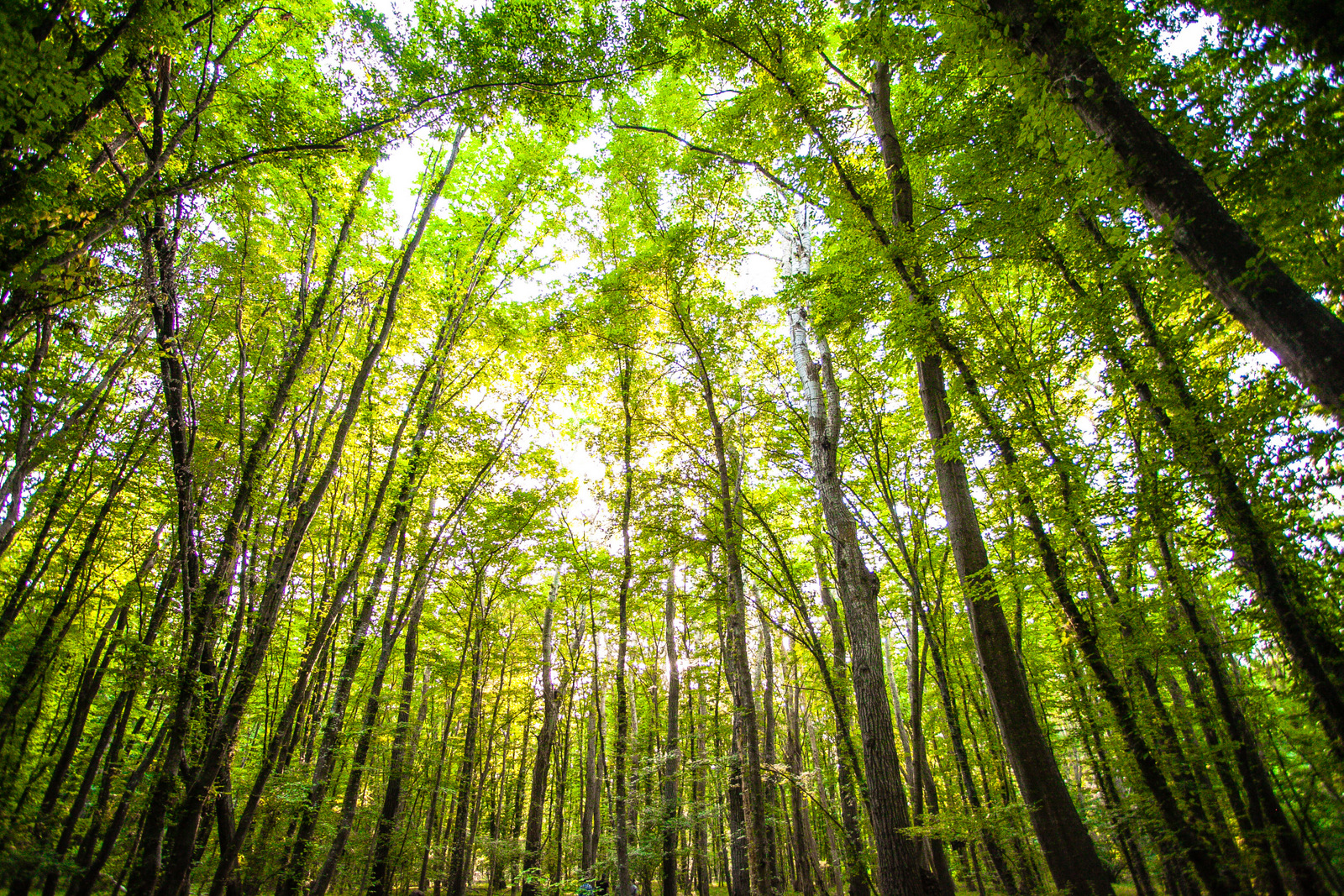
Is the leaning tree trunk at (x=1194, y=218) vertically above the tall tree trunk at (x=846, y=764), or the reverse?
the leaning tree trunk at (x=1194, y=218)

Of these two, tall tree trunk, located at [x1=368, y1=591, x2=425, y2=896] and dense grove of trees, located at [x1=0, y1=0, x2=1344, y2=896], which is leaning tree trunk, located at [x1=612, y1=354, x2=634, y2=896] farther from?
tall tree trunk, located at [x1=368, y1=591, x2=425, y2=896]

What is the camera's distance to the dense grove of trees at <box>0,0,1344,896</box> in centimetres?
322

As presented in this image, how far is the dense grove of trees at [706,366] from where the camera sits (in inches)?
127

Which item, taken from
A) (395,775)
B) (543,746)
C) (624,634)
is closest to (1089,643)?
(624,634)

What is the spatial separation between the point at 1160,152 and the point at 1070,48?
3.07 feet

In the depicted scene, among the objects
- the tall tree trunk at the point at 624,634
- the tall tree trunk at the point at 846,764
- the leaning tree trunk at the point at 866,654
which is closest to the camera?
the leaning tree trunk at the point at 866,654

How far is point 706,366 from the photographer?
8500 millimetres

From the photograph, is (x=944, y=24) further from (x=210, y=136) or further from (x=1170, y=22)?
(x=210, y=136)

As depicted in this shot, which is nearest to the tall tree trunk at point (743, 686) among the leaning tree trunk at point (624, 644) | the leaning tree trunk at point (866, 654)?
the leaning tree trunk at point (866, 654)

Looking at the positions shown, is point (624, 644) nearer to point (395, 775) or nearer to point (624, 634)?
point (624, 634)

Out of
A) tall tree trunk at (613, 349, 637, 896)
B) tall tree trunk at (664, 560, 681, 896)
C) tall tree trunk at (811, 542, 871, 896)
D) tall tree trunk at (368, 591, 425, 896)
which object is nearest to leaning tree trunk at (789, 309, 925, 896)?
tall tree trunk at (811, 542, 871, 896)

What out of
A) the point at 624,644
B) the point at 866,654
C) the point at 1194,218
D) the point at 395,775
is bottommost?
the point at 395,775

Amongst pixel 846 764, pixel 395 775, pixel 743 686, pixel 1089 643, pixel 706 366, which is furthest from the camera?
pixel 395 775

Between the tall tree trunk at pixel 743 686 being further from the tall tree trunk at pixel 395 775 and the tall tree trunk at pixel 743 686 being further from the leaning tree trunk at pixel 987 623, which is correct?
the tall tree trunk at pixel 395 775
